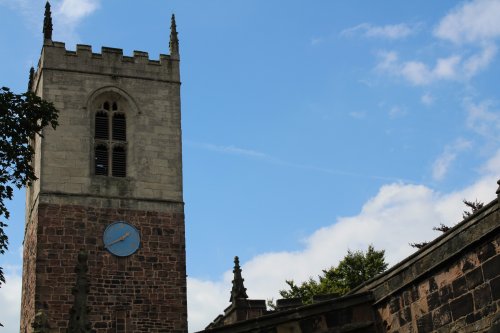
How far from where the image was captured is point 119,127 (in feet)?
99.6

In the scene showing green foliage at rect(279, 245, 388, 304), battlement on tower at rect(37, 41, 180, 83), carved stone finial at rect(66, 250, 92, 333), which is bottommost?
carved stone finial at rect(66, 250, 92, 333)

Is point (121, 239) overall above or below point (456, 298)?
above

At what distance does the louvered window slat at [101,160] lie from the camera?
29234 mm

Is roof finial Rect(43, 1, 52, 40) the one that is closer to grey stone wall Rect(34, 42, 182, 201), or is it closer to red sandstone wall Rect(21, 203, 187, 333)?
grey stone wall Rect(34, 42, 182, 201)

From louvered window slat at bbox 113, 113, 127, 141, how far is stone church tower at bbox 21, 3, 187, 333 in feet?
0.11

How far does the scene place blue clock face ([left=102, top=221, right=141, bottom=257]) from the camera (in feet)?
91.1

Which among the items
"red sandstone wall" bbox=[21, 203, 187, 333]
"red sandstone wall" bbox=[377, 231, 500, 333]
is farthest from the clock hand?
"red sandstone wall" bbox=[377, 231, 500, 333]

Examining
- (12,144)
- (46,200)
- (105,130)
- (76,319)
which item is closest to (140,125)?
(105,130)

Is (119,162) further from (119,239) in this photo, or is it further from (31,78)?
(31,78)

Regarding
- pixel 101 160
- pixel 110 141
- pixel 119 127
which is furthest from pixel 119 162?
pixel 119 127

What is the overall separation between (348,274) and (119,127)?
47.7 feet

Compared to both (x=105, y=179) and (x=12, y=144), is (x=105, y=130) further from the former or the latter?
(x=12, y=144)

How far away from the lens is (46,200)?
27.8m

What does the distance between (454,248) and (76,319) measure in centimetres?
604
